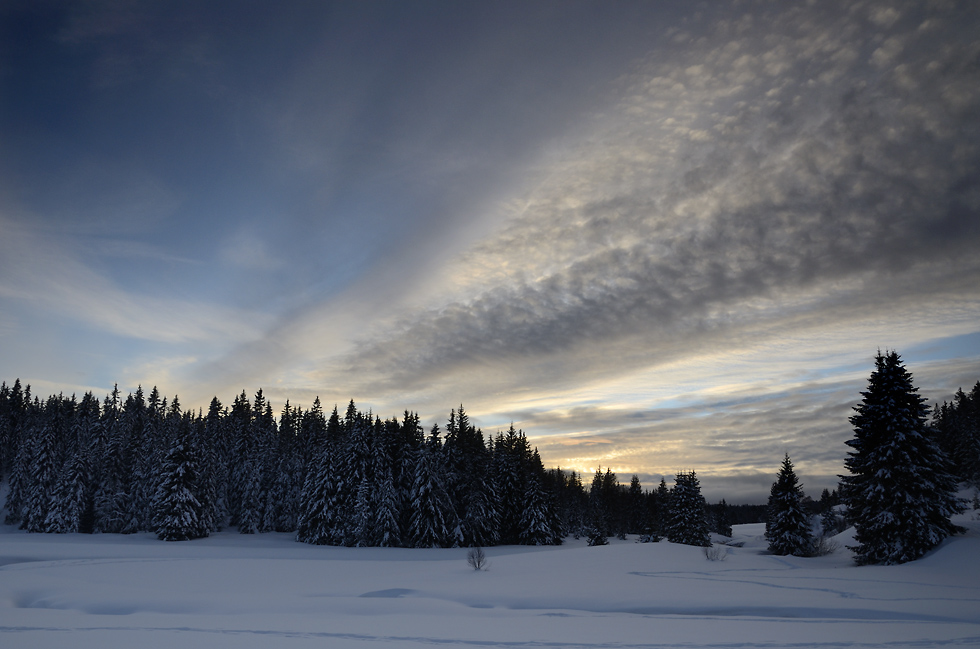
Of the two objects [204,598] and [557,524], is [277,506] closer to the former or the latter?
[557,524]

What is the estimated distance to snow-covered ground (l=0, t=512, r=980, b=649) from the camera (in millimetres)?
14227

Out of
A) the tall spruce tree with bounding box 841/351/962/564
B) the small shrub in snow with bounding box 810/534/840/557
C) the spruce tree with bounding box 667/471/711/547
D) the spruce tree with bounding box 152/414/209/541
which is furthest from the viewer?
the spruce tree with bounding box 667/471/711/547

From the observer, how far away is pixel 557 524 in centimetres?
6372

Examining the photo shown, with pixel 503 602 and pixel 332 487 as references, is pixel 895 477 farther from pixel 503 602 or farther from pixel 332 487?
pixel 332 487

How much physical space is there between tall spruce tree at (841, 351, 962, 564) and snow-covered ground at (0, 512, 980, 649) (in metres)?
1.47

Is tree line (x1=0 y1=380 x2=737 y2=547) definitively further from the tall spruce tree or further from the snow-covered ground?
the tall spruce tree

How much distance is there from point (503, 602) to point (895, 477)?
2508cm

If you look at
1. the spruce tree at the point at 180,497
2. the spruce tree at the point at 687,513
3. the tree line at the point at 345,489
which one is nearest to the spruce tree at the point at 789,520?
the tree line at the point at 345,489

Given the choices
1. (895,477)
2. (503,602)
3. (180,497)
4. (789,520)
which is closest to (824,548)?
(789,520)

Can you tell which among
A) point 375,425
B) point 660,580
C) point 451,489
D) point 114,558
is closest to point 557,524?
point 451,489

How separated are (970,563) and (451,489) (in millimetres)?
45247

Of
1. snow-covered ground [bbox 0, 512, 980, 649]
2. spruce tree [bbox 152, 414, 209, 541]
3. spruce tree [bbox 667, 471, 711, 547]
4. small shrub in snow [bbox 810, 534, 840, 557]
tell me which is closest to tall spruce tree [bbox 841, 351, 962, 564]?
snow-covered ground [bbox 0, 512, 980, 649]

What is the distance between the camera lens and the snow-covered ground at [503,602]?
46.7 ft

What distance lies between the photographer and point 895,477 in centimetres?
2953
